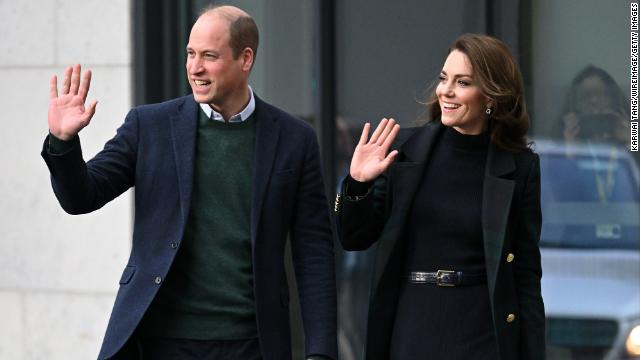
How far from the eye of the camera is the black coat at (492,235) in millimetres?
4758

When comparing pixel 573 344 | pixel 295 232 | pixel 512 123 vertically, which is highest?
pixel 512 123

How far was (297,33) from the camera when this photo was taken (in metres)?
7.64

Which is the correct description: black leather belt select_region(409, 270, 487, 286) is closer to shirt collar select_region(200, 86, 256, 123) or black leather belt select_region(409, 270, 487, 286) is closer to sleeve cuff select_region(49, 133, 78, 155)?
shirt collar select_region(200, 86, 256, 123)

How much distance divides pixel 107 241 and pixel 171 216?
337 centimetres

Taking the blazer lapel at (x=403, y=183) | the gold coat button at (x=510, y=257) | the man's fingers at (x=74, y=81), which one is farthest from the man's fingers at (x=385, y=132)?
the man's fingers at (x=74, y=81)

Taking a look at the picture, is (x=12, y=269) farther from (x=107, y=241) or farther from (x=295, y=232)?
(x=295, y=232)

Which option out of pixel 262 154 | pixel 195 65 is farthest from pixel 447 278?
pixel 195 65

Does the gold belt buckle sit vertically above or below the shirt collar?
below

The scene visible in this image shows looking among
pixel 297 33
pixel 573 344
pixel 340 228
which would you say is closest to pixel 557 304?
pixel 573 344

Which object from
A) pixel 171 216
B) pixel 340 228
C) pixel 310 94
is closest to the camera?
pixel 171 216

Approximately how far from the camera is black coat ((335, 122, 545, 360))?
15.6 feet

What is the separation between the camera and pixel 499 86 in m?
4.86

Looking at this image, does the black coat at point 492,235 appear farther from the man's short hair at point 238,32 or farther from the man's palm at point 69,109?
the man's palm at point 69,109

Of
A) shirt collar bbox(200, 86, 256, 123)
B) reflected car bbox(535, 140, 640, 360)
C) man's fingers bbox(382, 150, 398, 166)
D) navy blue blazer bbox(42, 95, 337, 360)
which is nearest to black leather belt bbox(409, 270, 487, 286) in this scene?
navy blue blazer bbox(42, 95, 337, 360)
